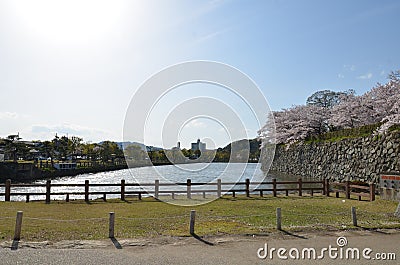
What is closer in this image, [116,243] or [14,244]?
[14,244]

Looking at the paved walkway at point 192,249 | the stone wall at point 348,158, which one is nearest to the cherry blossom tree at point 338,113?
the stone wall at point 348,158

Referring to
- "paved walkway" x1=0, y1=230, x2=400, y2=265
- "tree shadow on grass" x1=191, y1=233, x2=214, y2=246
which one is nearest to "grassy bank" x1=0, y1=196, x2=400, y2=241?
"tree shadow on grass" x1=191, y1=233, x2=214, y2=246

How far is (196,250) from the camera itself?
6.87 meters

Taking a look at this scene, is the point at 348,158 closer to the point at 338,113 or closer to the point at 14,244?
the point at 338,113

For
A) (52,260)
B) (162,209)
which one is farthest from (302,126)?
(52,260)

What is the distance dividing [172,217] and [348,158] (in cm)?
2107

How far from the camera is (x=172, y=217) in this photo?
10000mm

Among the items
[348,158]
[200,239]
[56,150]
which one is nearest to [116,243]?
[200,239]

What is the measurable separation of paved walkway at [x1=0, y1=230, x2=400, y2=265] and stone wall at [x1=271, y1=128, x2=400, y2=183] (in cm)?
1213

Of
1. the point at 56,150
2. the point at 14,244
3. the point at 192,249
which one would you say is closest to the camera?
the point at 192,249

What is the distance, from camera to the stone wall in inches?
805

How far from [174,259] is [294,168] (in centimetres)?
3661

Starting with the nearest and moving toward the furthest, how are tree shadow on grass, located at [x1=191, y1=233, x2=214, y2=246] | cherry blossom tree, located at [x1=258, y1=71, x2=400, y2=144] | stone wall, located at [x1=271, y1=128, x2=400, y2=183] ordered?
1. tree shadow on grass, located at [x1=191, y1=233, x2=214, y2=246]
2. stone wall, located at [x1=271, y1=128, x2=400, y2=183]
3. cherry blossom tree, located at [x1=258, y1=71, x2=400, y2=144]

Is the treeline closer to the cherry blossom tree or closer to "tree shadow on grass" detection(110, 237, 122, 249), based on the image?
the cherry blossom tree
